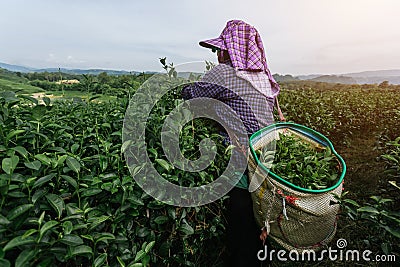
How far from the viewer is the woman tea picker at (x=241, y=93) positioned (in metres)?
1.81

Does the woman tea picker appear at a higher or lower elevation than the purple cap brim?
lower

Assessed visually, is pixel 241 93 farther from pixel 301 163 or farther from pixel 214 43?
pixel 301 163

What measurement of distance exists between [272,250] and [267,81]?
3.72 feet

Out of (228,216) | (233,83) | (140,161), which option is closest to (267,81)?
(233,83)

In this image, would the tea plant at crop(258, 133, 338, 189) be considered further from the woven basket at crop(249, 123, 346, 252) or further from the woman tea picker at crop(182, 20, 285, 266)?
the woman tea picker at crop(182, 20, 285, 266)

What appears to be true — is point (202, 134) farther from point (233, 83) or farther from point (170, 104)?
point (233, 83)

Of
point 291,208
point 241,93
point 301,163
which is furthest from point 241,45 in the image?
point 291,208

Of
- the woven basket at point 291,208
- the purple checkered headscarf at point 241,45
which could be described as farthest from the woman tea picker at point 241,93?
the woven basket at point 291,208

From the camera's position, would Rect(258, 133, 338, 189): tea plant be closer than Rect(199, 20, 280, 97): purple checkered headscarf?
Yes

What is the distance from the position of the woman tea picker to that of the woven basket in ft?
0.53

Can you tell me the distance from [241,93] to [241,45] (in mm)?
379

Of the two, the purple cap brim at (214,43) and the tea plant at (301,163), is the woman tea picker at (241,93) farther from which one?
the tea plant at (301,163)

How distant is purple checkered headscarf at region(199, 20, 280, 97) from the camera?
2.07 metres

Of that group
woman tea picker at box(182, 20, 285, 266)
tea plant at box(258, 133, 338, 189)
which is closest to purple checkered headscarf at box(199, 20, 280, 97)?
woman tea picker at box(182, 20, 285, 266)
